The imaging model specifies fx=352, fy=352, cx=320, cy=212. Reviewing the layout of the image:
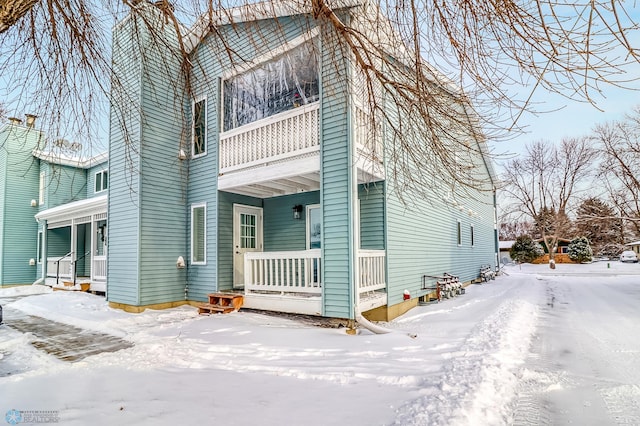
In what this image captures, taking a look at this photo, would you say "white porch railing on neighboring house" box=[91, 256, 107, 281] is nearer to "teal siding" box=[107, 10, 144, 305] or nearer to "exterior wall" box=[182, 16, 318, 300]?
"teal siding" box=[107, 10, 144, 305]

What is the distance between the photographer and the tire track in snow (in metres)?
3.06

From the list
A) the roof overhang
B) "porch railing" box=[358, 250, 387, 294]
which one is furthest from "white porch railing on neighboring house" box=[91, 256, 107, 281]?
"porch railing" box=[358, 250, 387, 294]

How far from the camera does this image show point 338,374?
164 inches

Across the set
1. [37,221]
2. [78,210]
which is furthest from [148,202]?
[37,221]

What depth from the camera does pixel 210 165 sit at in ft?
29.8

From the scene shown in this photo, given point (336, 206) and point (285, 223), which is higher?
point (336, 206)

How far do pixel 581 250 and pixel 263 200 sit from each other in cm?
3205

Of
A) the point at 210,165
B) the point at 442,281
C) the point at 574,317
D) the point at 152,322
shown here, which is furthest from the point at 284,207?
the point at 574,317

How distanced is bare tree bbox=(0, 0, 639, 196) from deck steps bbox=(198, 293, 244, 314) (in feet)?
15.3

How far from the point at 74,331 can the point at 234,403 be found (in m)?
5.23

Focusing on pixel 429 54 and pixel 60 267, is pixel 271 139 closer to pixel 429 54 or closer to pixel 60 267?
pixel 429 54

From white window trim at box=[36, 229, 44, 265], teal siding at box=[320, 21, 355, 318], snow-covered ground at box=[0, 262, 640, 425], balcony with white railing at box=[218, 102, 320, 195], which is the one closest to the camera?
snow-covered ground at box=[0, 262, 640, 425]

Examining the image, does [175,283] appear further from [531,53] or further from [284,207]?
[531,53]

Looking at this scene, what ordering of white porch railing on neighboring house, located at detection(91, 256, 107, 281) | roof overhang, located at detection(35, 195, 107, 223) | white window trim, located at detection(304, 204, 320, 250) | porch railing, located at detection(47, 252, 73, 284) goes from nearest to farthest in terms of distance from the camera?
white window trim, located at detection(304, 204, 320, 250)
white porch railing on neighboring house, located at detection(91, 256, 107, 281)
roof overhang, located at detection(35, 195, 107, 223)
porch railing, located at detection(47, 252, 73, 284)
